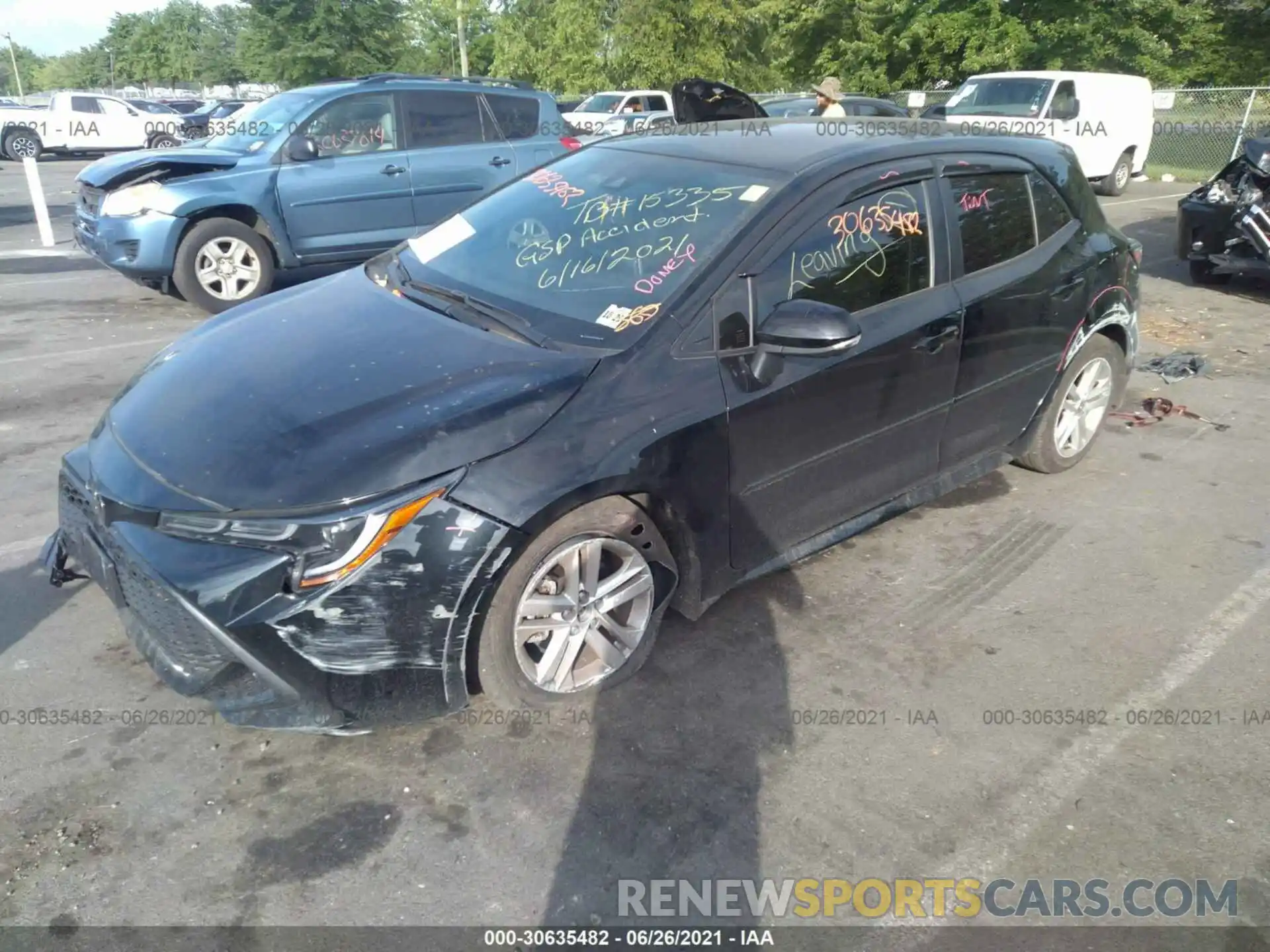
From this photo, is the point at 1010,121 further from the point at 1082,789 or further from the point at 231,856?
the point at 231,856

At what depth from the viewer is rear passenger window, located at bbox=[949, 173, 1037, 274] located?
148 inches

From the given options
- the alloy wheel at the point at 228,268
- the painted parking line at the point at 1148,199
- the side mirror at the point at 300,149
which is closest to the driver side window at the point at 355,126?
the side mirror at the point at 300,149

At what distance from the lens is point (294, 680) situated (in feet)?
8.13

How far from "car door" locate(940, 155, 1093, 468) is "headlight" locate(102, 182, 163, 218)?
6.43m

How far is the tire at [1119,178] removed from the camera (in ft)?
54.4

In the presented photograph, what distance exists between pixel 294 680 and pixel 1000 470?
12.5 ft

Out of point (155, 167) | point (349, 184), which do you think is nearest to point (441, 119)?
point (349, 184)

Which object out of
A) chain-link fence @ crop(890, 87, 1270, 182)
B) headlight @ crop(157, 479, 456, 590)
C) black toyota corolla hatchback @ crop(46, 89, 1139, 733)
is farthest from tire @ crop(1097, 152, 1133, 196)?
headlight @ crop(157, 479, 456, 590)

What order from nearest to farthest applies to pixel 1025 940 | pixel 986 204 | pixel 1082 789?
1. pixel 1025 940
2. pixel 1082 789
3. pixel 986 204

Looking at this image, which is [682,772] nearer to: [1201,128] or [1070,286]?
[1070,286]

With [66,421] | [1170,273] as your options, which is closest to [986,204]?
[66,421]

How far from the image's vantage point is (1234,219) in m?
8.66

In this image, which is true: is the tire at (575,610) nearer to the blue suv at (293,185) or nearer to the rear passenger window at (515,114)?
the blue suv at (293,185)

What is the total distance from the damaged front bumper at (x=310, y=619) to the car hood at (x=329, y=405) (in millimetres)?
151
